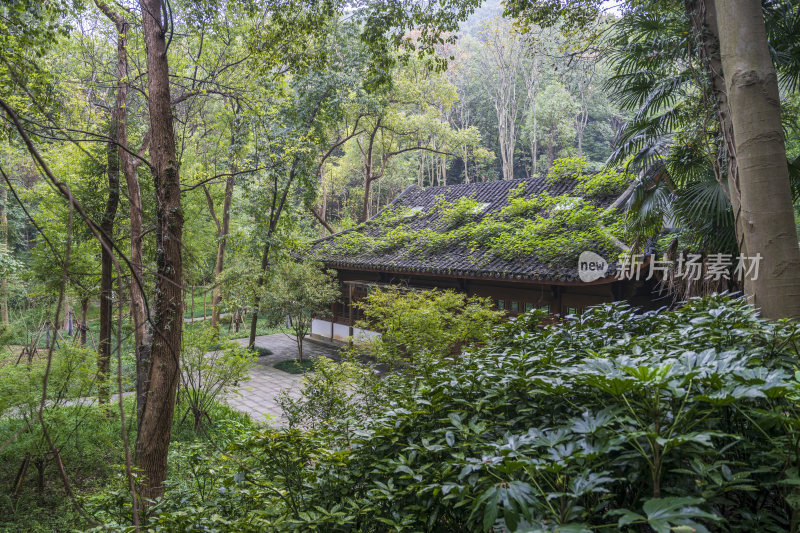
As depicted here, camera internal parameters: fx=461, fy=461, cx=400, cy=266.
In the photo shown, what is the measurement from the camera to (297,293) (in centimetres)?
1145

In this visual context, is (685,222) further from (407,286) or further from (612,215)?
(407,286)

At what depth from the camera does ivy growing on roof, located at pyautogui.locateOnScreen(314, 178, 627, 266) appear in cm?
799

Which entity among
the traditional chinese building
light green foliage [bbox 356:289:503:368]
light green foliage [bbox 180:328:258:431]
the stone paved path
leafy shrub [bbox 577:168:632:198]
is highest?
leafy shrub [bbox 577:168:632:198]

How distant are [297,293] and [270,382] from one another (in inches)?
88.1

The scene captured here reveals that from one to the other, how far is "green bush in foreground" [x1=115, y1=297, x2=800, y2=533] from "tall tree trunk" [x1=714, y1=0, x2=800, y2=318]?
4.07 ft

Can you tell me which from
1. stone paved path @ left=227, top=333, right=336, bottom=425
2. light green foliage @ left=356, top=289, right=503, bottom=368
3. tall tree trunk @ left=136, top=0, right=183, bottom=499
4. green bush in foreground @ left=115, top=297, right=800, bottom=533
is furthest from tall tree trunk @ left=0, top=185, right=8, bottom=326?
green bush in foreground @ left=115, top=297, right=800, bottom=533

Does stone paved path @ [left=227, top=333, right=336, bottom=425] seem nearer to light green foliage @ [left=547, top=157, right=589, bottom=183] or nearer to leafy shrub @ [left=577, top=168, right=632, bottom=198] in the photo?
leafy shrub @ [left=577, top=168, right=632, bottom=198]

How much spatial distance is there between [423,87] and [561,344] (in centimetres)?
1560

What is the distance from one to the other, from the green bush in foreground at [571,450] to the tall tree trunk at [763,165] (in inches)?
48.9

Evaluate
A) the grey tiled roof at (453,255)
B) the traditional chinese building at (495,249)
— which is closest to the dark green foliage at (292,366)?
the traditional chinese building at (495,249)

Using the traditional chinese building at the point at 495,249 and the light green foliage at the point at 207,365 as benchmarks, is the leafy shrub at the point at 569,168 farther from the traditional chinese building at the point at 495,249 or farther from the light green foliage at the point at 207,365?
the light green foliage at the point at 207,365

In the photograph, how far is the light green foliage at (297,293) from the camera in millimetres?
11359

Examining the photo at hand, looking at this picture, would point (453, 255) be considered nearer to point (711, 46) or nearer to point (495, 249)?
point (495, 249)

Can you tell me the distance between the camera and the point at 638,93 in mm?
5992
